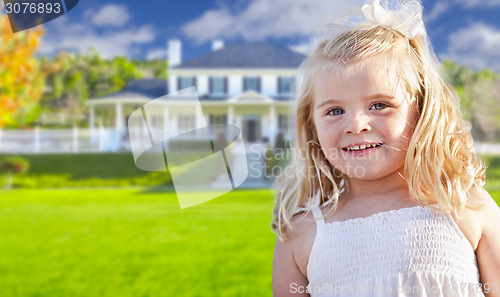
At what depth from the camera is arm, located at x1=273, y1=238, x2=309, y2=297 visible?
114 centimetres

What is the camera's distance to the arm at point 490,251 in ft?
3.39

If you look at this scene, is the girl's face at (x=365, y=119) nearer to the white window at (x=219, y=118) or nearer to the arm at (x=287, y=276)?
the arm at (x=287, y=276)

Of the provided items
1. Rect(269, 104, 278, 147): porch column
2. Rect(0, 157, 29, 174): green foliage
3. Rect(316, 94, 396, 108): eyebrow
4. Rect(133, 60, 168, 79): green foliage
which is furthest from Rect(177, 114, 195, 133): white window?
Rect(316, 94, 396, 108): eyebrow

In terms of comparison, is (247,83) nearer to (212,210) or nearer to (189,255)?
(212,210)

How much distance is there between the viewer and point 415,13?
120 centimetres

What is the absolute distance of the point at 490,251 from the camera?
1.04m

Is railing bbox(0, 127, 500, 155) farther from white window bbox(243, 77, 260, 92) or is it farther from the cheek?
the cheek

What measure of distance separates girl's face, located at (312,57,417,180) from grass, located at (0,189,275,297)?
71 centimetres

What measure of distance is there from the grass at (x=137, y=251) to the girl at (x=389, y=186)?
0.65 metres

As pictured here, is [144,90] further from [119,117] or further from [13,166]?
[13,166]

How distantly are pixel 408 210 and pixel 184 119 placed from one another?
20.6 metres

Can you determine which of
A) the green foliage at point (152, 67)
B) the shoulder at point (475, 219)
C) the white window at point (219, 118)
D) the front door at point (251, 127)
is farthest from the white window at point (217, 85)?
the shoulder at point (475, 219)

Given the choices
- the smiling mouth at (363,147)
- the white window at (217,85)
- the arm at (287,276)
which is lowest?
the arm at (287,276)

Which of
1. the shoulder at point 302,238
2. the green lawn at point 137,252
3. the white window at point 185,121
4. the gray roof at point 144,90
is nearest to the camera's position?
the shoulder at point 302,238
